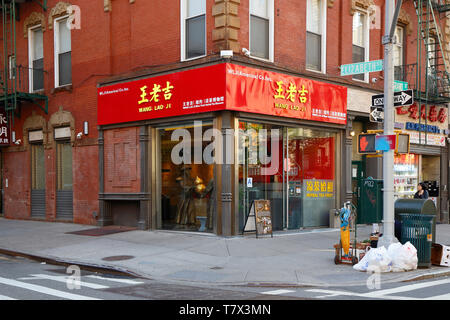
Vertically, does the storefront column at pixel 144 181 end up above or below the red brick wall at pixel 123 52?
below

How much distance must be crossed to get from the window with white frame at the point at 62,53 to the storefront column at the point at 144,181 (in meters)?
4.66

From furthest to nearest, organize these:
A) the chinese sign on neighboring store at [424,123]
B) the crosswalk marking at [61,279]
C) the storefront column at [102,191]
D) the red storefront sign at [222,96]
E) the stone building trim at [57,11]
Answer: the chinese sign on neighboring store at [424,123] → the stone building trim at [57,11] → the storefront column at [102,191] → the red storefront sign at [222,96] → the crosswalk marking at [61,279]

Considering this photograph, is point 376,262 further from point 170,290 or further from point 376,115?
point 170,290

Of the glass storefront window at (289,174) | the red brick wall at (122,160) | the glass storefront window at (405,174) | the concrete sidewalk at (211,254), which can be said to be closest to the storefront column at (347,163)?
A: the glass storefront window at (289,174)

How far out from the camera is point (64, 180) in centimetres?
1859

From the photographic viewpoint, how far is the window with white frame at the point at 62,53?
18406 millimetres

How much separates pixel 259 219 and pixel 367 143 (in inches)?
165

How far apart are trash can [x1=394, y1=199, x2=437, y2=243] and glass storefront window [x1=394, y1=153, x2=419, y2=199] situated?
360 inches

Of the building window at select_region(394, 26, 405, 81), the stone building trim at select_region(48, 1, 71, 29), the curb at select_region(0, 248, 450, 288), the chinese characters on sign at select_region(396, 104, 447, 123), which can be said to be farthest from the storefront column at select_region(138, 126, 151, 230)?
the building window at select_region(394, 26, 405, 81)

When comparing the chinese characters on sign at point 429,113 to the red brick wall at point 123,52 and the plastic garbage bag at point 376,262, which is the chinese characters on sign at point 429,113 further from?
the plastic garbage bag at point 376,262

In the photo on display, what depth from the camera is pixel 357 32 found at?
1777cm

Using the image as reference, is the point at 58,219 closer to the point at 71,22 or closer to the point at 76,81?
the point at 76,81

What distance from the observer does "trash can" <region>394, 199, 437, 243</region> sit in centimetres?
1040
